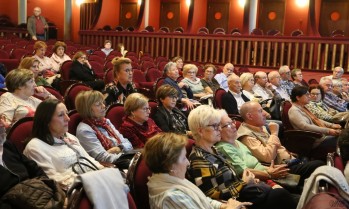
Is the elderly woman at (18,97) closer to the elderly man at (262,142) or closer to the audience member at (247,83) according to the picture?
the elderly man at (262,142)

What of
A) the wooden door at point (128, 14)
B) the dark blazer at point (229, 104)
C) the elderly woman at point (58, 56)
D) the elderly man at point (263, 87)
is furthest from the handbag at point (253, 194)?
the wooden door at point (128, 14)

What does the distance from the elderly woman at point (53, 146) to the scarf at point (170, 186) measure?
0.54 m

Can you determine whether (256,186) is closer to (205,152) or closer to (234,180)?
(234,180)

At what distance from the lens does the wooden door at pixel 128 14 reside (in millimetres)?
15430

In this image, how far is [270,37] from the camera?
1002 cm

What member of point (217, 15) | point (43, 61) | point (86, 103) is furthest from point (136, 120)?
point (217, 15)

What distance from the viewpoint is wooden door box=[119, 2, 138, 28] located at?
15430 mm

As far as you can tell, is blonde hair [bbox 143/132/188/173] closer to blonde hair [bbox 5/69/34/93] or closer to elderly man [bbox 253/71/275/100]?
blonde hair [bbox 5/69/34/93]

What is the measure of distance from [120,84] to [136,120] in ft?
3.39

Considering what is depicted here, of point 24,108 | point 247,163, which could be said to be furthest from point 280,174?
point 24,108

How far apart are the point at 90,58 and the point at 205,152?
5.82 metres

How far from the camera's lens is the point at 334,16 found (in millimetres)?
13445

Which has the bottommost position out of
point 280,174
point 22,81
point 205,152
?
point 280,174

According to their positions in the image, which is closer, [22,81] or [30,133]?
[30,133]
